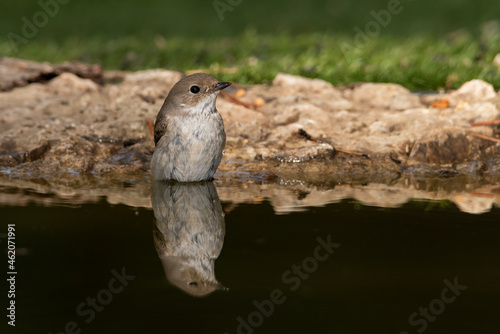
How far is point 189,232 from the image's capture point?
15.5ft

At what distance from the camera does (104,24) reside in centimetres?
1531

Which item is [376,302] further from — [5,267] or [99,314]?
[5,267]

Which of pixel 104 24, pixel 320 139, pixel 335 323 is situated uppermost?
pixel 104 24

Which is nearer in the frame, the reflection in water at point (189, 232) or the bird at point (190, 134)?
the reflection in water at point (189, 232)

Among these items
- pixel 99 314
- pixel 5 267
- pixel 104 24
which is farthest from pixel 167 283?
pixel 104 24

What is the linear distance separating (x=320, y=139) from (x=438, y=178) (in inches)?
49.6

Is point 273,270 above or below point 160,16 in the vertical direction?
below

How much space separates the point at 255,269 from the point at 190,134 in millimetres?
2240

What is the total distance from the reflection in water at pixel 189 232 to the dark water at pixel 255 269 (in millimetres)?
12

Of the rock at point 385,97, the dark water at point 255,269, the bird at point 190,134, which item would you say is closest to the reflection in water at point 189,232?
the dark water at point 255,269

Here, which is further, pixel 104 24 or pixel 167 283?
pixel 104 24

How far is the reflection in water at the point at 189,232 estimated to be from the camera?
3.85 metres

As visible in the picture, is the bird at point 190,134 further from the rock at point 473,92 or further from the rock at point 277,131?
the rock at point 473,92

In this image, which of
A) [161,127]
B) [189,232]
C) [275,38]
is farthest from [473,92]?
[275,38]
